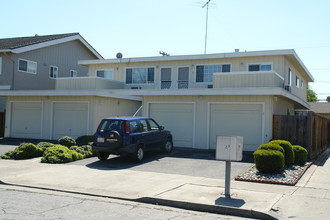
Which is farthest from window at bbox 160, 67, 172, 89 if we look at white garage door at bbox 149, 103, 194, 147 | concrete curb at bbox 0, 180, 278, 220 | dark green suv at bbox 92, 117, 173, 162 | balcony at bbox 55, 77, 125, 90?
concrete curb at bbox 0, 180, 278, 220

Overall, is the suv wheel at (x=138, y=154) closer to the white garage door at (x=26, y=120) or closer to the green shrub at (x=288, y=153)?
the green shrub at (x=288, y=153)

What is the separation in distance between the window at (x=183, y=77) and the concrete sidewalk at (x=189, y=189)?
1105 cm

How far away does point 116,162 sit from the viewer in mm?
14047

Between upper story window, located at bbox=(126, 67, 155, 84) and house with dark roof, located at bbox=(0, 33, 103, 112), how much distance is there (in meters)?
7.31

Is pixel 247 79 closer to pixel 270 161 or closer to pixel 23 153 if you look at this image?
pixel 270 161

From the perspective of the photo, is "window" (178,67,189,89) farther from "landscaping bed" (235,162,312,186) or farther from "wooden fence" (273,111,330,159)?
"landscaping bed" (235,162,312,186)

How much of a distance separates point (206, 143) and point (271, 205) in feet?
33.8

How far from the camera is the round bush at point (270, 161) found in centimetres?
1141

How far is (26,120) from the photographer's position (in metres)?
22.8

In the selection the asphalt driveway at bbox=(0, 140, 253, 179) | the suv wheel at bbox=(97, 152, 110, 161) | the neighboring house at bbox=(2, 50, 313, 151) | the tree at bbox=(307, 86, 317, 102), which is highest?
the tree at bbox=(307, 86, 317, 102)

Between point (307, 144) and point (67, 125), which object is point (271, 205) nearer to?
point (307, 144)

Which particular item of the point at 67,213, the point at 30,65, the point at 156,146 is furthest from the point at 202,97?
the point at 30,65

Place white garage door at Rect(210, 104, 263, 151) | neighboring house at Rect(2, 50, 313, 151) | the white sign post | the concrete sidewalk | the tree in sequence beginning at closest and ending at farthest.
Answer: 1. the concrete sidewalk
2. the white sign post
3. white garage door at Rect(210, 104, 263, 151)
4. neighboring house at Rect(2, 50, 313, 151)
5. the tree

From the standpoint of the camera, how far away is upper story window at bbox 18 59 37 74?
2587 cm
